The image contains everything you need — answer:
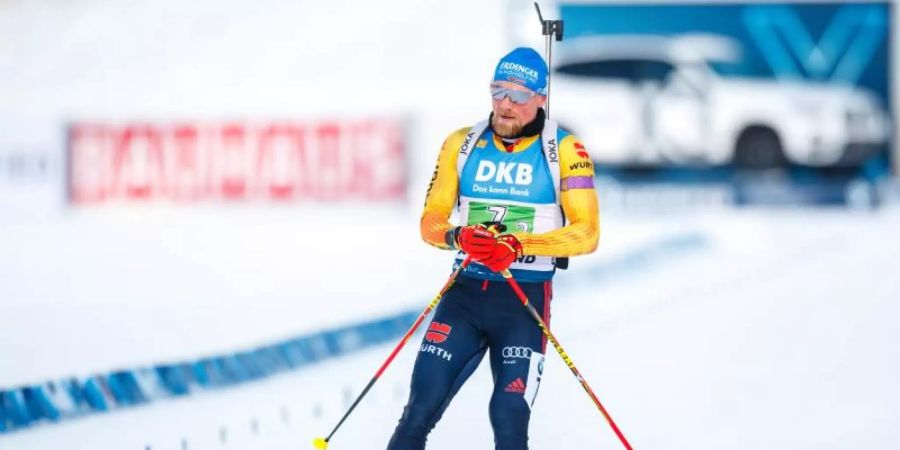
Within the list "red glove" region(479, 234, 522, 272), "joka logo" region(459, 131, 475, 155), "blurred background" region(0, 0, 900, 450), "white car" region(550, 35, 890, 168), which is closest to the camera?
"red glove" region(479, 234, 522, 272)

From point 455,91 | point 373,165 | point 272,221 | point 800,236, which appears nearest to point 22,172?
point 272,221

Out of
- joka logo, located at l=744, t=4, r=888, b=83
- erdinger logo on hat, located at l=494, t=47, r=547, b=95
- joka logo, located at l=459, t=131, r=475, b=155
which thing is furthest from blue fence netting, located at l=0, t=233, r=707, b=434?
joka logo, located at l=744, t=4, r=888, b=83

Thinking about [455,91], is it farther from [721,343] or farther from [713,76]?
[721,343]

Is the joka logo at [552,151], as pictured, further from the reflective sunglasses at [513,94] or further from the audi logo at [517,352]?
the audi logo at [517,352]

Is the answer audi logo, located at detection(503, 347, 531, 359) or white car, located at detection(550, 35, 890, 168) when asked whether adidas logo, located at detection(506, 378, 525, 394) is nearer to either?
audi logo, located at detection(503, 347, 531, 359)

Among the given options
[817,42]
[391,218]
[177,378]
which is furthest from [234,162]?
[177,378]

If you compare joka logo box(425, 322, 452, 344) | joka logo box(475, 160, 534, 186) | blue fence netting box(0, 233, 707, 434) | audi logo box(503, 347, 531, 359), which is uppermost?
joka logo box(475, 160, 534, 186)

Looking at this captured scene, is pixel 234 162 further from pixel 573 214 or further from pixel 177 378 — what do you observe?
pixel 573 214

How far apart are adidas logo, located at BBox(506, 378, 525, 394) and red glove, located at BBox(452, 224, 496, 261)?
42 cm

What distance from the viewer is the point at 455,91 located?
15328 mm

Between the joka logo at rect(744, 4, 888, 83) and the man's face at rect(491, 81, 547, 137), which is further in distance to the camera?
the joka logo at rect(744, 4, 888, 83)

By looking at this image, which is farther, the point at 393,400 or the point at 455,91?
the point at 455,91

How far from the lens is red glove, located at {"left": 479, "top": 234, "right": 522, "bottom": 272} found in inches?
163

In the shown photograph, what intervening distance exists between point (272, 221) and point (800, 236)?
507 centimetres
